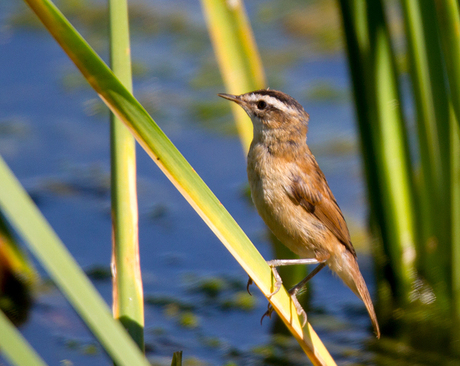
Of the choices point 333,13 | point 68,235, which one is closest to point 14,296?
point 68,235

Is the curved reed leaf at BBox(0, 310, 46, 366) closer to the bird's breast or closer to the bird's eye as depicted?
the bird's breast

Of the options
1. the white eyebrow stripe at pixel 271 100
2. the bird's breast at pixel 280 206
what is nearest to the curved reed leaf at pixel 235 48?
the white eyebrow stripe at pixel 271 100

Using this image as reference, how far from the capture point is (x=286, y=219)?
2963 millimetres

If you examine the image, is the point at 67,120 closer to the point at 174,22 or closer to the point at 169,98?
the point at 169,98

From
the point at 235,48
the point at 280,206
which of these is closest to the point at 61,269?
the point at 280,206

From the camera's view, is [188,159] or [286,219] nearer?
[286,219]

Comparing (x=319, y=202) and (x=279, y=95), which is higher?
(x=279, y=95)

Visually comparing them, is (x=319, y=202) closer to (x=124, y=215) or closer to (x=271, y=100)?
(x=271, y=100)

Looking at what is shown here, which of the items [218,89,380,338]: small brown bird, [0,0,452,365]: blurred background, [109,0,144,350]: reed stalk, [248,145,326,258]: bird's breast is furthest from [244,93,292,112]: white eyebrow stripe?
[0,0,452,365]: blurred background

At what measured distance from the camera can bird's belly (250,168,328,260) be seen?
9.53 feet

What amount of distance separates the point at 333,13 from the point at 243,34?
216 inches

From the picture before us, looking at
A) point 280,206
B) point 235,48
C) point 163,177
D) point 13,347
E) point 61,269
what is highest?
point 235,48

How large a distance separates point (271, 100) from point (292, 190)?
490mm

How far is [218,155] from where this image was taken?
634 centimetres
